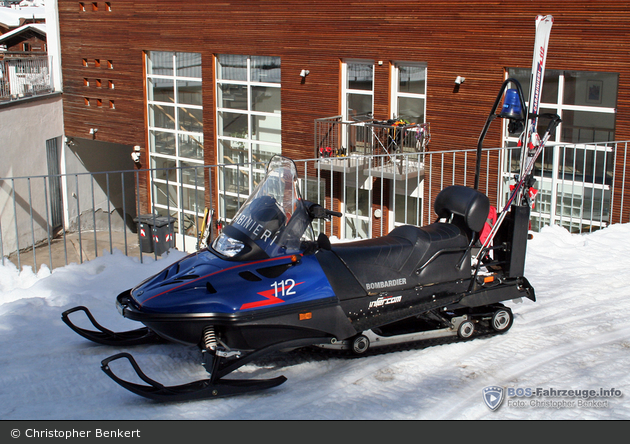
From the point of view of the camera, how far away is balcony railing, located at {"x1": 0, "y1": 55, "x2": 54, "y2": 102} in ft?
55.0

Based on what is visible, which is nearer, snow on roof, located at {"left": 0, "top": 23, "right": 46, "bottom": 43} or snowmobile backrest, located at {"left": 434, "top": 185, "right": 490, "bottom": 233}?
snowmobile backrest, located at {"left": 434, "top": 185, "right": 490, "bottom": 233}

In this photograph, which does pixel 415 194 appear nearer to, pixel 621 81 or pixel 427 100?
pixel 427 100

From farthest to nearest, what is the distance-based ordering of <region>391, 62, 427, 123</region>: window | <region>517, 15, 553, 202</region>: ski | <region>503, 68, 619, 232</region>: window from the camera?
<region>391, 62, 427, 123</region>: window < <region>503, 68, 619, 232</region>: window < <region>517, 15, 553, 202</region>: ski

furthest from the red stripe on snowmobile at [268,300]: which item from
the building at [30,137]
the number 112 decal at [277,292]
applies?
the building at [30,137]

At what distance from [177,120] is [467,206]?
48.5 feet

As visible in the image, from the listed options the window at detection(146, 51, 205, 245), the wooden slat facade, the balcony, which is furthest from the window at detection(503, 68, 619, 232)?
the window at detection(146, 51, 205, 245)

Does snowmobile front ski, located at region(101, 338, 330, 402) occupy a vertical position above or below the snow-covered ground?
above

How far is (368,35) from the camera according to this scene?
13117 millimetres

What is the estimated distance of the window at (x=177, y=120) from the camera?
17014 millimetres

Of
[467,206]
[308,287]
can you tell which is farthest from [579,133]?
[308,287]

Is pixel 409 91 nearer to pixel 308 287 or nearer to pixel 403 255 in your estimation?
pixel 403 255

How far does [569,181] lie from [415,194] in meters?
3.62

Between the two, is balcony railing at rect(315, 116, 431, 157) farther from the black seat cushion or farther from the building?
the black seat cushion

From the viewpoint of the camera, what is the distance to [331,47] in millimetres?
13820
